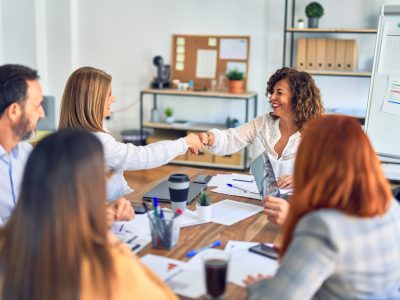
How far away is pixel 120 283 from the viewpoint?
113 cm

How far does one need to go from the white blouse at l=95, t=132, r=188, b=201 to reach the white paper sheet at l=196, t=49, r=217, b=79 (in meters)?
3.12

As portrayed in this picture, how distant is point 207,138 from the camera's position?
2.94 m

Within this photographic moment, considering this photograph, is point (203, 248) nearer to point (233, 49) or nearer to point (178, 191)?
point (178, 191)

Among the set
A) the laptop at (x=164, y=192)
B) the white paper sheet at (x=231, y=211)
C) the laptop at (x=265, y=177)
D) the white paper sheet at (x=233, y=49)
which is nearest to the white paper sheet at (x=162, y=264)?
the white paper sheet at (x=231, y=211)

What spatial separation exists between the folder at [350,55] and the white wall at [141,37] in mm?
168

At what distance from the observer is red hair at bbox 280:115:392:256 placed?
1263mm

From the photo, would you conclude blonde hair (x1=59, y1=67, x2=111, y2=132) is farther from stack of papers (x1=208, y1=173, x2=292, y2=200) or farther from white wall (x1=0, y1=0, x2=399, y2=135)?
white wall (x1=0, y1=0, x2=399, y2=135)

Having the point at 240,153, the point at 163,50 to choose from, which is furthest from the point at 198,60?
the point at 240,153

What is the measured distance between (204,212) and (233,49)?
377cm

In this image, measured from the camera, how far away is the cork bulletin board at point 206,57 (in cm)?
550

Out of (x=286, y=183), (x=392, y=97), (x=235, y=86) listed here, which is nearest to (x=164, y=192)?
(x=286, y=183)

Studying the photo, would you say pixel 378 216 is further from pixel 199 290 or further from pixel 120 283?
pixel 120 283

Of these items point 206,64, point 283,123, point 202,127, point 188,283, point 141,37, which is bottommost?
point 202,127

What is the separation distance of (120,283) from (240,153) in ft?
13.9
